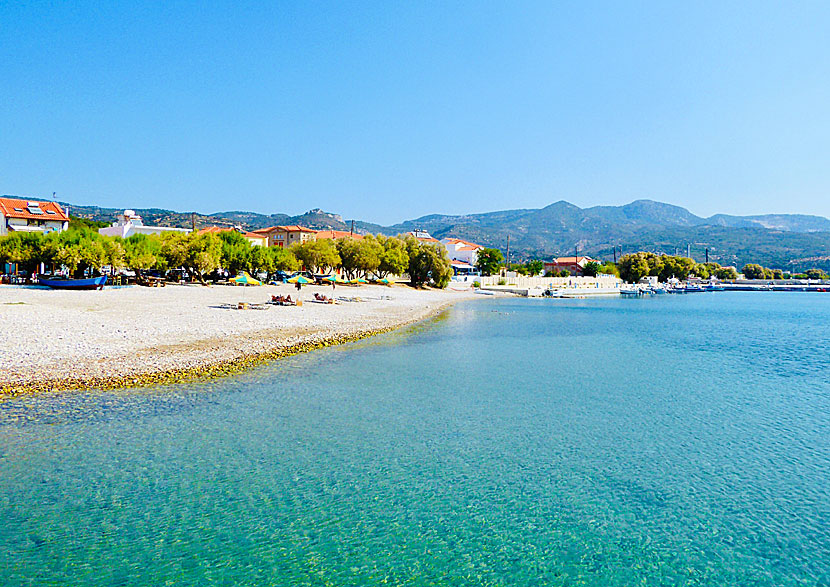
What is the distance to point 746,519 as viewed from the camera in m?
9.23

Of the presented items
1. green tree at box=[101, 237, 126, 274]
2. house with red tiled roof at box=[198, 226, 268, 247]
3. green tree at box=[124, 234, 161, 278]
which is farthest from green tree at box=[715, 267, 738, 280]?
green tree at box=[101, 237, 126, 274]

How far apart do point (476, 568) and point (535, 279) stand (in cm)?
10665

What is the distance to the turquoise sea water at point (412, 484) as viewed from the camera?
750 cm

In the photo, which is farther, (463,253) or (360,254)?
(463,253)

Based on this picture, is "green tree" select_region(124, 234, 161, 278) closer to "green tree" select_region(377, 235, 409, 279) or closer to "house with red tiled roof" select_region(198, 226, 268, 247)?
"house with red tiled roof" select_region(198, 226, 268, 247)

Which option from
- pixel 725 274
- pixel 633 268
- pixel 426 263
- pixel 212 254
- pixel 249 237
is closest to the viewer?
pixel 212 254

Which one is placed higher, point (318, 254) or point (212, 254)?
point (318, 254)

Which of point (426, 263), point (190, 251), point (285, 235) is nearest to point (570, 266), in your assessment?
point (285, 235)

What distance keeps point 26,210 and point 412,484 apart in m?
84.2

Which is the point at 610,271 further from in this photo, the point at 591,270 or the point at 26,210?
the point at 26,210

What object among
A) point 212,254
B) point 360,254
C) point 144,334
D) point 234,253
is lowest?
point 144,334

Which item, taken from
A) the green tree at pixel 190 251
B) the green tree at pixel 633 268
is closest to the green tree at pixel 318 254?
the green tree at pixel 190 251

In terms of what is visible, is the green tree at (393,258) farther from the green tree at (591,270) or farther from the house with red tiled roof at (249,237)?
the green tree at (591,270)

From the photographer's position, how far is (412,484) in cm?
1020
